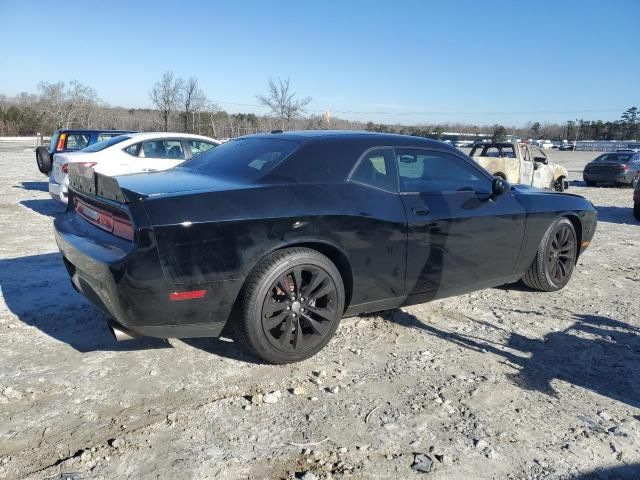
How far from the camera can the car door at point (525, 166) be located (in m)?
13.0

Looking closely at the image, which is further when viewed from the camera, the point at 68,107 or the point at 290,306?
the point at 68,107

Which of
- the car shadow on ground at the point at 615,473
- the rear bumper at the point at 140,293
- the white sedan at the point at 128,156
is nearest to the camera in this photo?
the car shadow on ground at the point at 615,473

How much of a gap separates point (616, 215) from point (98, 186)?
A: 447 inches

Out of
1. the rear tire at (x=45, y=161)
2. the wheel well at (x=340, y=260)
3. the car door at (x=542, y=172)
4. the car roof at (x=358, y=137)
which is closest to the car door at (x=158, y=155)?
the rear tire at (x=45, y=161)

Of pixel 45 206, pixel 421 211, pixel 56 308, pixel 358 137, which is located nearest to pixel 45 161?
pixel 45 206

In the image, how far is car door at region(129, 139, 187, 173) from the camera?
880cm

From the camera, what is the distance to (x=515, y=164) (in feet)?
41.9

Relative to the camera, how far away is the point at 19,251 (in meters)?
6.26

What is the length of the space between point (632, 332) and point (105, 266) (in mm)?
4028

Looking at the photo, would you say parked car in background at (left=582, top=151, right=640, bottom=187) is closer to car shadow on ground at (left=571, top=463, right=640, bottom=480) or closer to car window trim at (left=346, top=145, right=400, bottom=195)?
car window trim at (left=346, top=145, right=400, bottom=195)

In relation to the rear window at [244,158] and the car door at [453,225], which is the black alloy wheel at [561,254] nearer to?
the car door at [453,225]

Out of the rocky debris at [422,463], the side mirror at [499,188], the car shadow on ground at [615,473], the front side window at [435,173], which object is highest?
the front side window at [435,173]

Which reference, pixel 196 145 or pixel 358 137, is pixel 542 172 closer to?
pixel 196 145

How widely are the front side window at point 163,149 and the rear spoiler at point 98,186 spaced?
5318 mm
